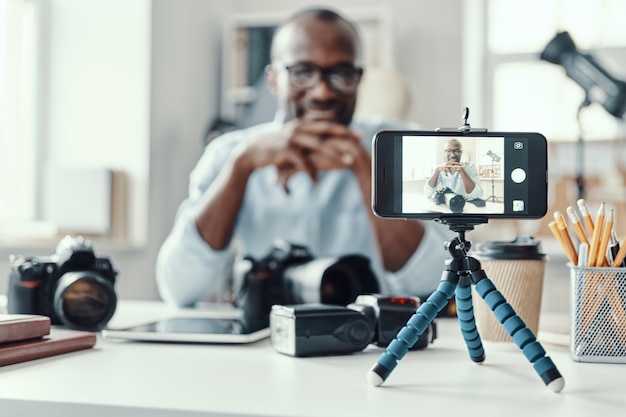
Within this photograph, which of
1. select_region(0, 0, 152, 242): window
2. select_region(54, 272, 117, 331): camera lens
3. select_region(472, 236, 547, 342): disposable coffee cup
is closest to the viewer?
select_region(472, 236, 547, 342): disposable coffee cup

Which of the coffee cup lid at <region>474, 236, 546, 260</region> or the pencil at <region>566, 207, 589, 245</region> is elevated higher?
the pencil at <region>566, 207, 589, 245</region>

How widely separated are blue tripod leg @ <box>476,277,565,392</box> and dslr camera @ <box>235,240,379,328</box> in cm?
40

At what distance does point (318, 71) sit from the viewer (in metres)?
1.49

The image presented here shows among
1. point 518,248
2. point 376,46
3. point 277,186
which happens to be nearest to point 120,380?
point 518,248

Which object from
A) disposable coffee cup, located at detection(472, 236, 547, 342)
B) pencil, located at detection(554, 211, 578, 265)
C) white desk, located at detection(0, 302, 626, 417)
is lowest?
white desk, located at detection(0, 302, 626, 417)

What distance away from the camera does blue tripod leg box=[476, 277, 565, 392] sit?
0.55 meters

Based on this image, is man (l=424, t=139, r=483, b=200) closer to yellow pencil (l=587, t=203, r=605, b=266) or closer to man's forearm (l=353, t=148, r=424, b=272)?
yellow pencil (l=587, t=203, r=605, b=266)

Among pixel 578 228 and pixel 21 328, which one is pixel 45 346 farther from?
pixel 578 228

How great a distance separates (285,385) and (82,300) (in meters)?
0.40

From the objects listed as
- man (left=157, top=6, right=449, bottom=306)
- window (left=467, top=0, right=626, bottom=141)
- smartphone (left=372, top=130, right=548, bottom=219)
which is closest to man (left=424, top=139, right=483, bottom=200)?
smartphone (left=372, top=130, right=548, bottom=219)

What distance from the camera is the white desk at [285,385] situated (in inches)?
19.4

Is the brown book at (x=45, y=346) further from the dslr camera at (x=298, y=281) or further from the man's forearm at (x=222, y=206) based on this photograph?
the man's forearm at (x=222, y=206)

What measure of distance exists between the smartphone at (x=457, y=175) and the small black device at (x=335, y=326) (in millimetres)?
161

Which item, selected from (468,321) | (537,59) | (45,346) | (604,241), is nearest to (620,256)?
(604,241)
